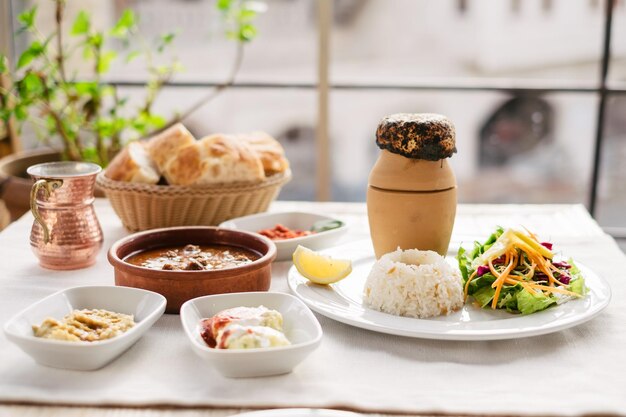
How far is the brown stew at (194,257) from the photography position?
1457mm

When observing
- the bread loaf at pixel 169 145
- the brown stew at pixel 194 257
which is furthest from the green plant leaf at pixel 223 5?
the brown stew at pixel 194 257

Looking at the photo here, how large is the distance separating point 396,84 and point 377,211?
183 cm

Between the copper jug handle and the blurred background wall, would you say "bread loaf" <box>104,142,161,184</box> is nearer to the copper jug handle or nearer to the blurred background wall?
the copper jug handle

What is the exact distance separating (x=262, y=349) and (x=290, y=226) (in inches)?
34.1

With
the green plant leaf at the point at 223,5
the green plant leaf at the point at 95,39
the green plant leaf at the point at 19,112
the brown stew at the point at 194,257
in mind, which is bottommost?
the brown stew at the point at 194,257

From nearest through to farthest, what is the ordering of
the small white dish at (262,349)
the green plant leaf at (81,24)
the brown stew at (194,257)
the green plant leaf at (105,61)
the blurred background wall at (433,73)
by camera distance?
1. the small white dish at (262,349)
2. the brown stew at (194,257)
3. the green plant leaf at (81,24)
4. the green plant leaf at (105,61)
5. the blurred background wall at (433,73)

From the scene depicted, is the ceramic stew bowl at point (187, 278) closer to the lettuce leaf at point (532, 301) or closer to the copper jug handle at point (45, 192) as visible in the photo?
the copper jug handle at point (45, 192)

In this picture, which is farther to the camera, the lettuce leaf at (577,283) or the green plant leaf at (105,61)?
the green plant leaf at (105,61)

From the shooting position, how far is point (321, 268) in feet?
4.81

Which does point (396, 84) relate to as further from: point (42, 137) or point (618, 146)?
point (618, 146)

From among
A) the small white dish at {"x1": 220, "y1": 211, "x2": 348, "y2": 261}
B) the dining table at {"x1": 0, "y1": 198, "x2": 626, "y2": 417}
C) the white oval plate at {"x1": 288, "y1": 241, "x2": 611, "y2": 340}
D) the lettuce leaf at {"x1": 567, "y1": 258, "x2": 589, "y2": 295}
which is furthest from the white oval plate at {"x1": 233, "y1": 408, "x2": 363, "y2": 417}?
the small white dish at {"x1": 220, "y1": 211, "x2": 348, "y2": 261}

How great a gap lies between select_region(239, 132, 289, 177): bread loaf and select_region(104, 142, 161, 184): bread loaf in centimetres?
28

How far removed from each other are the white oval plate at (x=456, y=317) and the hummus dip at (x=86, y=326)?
1.09 feet

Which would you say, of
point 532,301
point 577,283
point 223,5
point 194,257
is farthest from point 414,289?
point 223,5
